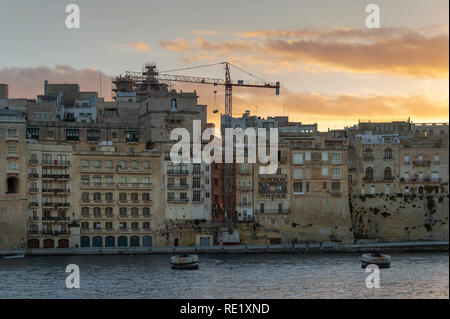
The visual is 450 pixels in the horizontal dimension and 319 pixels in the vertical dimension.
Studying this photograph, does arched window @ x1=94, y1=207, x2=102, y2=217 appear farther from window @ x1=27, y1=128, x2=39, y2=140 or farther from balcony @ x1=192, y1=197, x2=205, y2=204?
window @ x1=27, y1=128, x2=39, y2=140

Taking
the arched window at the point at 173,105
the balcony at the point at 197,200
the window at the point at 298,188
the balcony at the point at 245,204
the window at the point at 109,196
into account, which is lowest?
the balcony at the point at 245,204

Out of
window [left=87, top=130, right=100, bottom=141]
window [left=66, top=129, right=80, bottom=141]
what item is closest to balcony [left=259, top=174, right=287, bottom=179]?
window [left=87, top=130, right=100, bottom=141]

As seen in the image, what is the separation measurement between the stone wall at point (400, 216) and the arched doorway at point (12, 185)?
40.8m

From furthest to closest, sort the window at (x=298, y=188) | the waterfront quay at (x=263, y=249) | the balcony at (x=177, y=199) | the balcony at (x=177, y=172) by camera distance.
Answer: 1. the window at (x=298, y=188)
2. the balcony at (x=177, y=172)
3. the balcony at (x=177, y=199)
4. the waterfront quay at (x=263, y=249)

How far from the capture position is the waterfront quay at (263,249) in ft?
278

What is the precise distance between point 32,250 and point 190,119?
2895 centimetres

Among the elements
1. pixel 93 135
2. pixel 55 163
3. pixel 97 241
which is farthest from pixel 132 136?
pixel 97 241

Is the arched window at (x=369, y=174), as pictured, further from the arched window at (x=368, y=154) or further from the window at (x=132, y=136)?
the window at (x=132, y=136)

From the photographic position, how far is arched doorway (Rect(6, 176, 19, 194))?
8862 centimetres

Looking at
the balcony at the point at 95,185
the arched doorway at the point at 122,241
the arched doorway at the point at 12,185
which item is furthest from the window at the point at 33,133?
the arched doorway at the point at 122,241

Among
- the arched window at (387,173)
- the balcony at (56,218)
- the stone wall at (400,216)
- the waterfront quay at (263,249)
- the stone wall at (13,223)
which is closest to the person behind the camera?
the waterfront quay at (263,249)

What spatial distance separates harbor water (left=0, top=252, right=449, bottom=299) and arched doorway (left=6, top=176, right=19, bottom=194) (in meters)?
9.61
